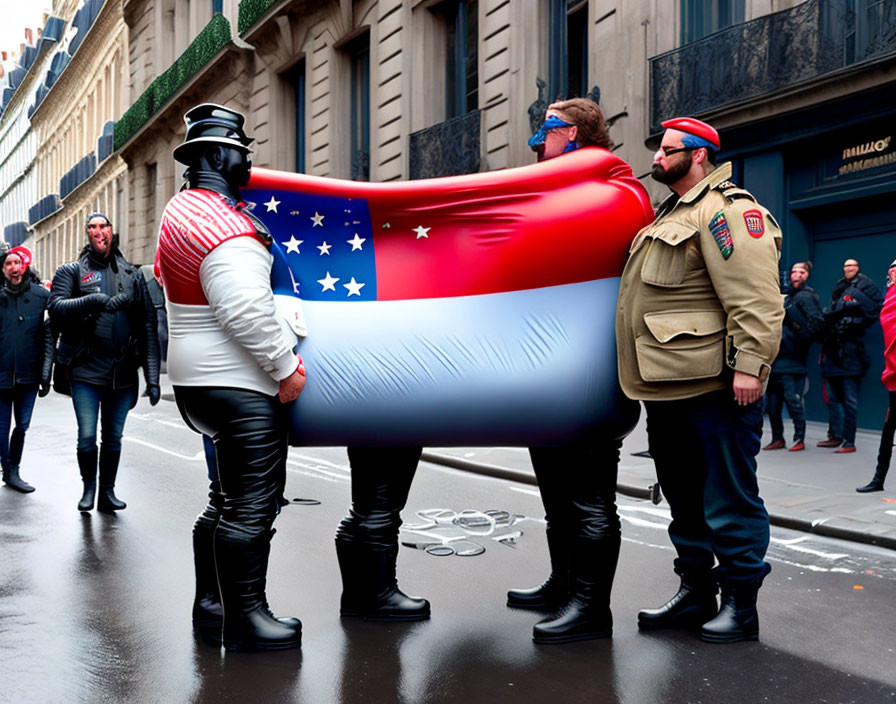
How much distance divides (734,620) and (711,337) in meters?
1.15

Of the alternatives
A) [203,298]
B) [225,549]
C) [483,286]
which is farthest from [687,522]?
[203,298]

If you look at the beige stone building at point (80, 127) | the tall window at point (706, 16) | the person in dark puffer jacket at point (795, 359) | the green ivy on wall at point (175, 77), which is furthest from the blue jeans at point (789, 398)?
the beige stone building at point (80, 127)

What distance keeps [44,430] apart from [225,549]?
1037 centimetres

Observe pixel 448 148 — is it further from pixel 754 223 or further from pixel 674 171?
pixel 754 223

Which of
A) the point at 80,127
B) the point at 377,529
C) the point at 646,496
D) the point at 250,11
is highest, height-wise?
the point at 80,127

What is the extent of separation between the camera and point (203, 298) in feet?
12.3

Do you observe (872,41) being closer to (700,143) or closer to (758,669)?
(700,143)

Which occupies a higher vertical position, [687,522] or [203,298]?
[203,298]

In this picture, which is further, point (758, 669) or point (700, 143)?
point (700, 143)

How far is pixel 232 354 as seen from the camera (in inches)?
147

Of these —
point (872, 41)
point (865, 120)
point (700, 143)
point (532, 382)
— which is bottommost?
point (532, 382)

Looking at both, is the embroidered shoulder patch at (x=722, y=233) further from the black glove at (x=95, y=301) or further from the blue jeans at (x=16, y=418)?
the blue jeans at (x=16, y=418)

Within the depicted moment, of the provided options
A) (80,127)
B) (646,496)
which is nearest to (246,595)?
(646,496)

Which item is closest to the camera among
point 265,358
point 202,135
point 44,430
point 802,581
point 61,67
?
point 265,358
